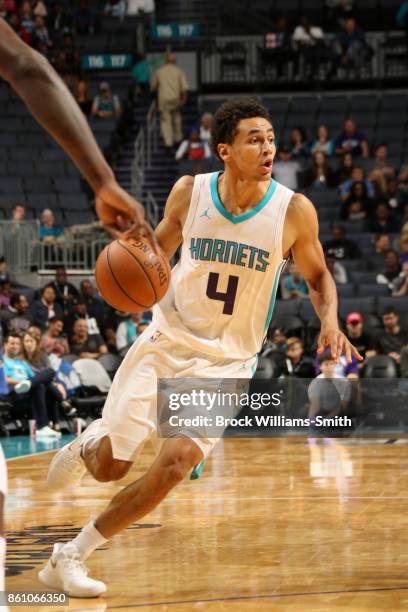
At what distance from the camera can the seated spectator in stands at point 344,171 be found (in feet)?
53.4

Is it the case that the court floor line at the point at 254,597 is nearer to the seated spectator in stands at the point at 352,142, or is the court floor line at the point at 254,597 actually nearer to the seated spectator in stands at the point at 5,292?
the seated spectator in stands at the point at 5,292

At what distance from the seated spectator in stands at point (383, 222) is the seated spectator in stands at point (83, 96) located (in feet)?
18.9

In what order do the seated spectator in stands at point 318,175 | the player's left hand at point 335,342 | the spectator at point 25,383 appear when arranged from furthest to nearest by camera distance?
the seated spectator in stands at point 318,175 → the spectator at point 25,383 → the player's left hand at point 335,342

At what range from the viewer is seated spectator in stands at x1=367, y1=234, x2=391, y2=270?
14.5 meters

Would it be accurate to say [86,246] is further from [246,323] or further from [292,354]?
[246,323]

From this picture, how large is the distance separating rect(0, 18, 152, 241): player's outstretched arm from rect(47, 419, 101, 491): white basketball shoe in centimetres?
263

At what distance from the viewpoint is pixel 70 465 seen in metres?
4.95

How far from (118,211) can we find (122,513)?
8.19 ft

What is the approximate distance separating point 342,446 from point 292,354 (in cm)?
181

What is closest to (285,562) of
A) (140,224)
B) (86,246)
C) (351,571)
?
(351,571)

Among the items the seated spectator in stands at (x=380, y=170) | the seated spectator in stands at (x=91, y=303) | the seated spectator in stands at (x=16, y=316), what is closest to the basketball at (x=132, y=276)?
the seated spectator in stands at (x=16, y=316)

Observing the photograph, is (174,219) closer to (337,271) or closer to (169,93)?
(337,271)

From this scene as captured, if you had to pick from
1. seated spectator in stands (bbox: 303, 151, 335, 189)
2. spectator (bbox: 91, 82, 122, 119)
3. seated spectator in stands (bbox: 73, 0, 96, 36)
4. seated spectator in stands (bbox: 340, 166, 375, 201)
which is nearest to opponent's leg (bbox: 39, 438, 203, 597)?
seated spectator in stands (bbox: 340, 166, 375, 201)

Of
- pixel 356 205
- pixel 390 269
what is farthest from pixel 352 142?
pixel 390 269
